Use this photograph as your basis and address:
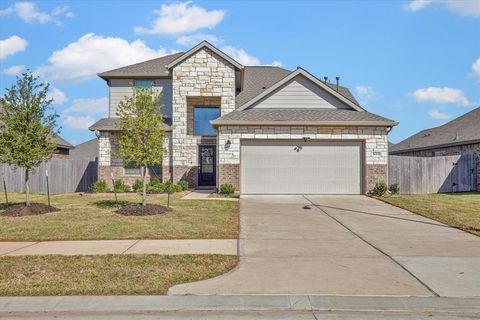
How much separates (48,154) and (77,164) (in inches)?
433

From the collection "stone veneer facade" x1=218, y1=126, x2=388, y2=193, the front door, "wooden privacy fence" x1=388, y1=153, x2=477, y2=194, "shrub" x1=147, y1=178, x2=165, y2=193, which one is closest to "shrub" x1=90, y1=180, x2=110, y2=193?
"shrub" x1=147, y1=178, x2=165, y2=193

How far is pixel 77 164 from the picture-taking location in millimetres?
25391

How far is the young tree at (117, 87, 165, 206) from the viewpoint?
554 inches

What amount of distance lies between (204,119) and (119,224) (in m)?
13.7

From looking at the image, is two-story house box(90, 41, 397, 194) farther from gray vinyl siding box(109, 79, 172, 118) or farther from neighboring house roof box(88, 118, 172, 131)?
gray vinyl siding box(109, 79, 172, 118)

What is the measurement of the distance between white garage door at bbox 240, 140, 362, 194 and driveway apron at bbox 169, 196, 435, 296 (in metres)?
7.67

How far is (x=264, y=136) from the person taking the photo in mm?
20250

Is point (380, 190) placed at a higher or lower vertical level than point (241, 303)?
higher

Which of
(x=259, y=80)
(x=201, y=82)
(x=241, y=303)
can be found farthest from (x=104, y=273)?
(x=259, y=80)

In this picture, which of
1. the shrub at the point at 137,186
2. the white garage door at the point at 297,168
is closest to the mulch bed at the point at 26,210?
the shrub at the point at 137,186

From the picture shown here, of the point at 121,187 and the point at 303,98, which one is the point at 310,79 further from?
the point at 121,187

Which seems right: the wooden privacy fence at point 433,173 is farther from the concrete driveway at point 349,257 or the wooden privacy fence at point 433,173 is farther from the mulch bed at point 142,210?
the mulch bed at point 142,210

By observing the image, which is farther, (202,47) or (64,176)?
(64,176)

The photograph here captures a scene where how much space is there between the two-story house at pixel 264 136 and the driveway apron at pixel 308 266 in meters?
7.79
